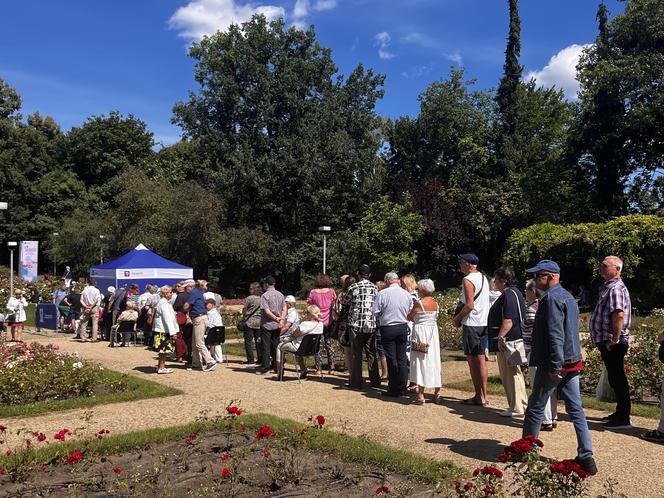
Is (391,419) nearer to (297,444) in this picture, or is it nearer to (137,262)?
(297,444)

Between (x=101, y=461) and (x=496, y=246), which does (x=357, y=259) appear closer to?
(x=496, y=246)

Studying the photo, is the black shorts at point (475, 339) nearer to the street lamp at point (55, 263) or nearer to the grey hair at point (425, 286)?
the grey hair at point (425, 286)

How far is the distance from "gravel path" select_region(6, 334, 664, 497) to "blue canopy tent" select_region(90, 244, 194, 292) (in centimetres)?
1084

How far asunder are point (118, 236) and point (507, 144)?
82.5ft

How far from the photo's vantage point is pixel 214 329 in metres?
11.2

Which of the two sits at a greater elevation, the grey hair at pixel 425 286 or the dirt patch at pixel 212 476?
the grey hair at pixel 425 286

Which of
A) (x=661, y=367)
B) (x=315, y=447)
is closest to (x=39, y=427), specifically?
(x=315, y=447)

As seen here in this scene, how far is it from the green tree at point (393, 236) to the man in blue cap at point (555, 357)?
27.5 meters

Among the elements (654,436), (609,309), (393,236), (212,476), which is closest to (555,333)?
(609,309)

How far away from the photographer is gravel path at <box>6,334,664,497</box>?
5410 mm

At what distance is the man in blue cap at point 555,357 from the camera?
505cm

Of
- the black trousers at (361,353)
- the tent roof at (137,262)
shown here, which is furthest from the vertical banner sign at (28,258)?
the black trousers at (361,353)

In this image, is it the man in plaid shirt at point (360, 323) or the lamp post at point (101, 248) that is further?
the lamp post at point (101, 248)

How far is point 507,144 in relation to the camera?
37.9m
